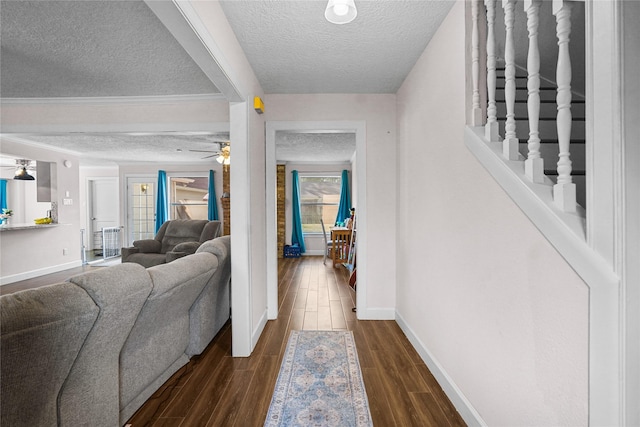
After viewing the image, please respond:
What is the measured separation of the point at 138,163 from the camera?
759 centimetres

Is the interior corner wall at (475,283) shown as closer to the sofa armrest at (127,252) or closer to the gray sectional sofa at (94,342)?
the gray sectional sofa at (94,342)

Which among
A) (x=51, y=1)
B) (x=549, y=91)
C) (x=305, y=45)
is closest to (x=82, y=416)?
(x=51, y=1)

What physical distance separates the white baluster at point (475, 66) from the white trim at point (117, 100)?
8.93 feet

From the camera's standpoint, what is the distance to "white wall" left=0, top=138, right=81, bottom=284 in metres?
4.88

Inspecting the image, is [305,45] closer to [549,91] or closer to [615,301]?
[549,91]

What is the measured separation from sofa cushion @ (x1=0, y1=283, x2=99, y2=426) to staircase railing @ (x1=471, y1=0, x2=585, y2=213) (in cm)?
191

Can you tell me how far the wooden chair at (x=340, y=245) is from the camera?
576 cm

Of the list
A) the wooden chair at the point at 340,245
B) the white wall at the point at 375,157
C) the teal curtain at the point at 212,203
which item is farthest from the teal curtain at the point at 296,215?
the white wall at the point at 375,157

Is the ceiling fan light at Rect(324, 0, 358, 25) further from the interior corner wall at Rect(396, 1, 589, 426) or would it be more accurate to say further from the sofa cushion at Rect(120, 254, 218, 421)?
the sofa cushion at Rect(120, 254, 218, 421)

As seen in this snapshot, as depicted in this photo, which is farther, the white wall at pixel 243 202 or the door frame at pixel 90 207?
the door frame at pixel 90 207

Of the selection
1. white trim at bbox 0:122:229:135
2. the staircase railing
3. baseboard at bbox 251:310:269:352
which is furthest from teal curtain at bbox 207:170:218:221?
the staircase railing

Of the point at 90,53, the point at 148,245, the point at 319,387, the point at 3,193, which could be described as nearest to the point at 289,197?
the point at 148,245

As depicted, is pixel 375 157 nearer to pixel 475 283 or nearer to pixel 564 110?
pixel 475 283

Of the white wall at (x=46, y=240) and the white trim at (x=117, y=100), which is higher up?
the white trim at (x=117, y=100)
